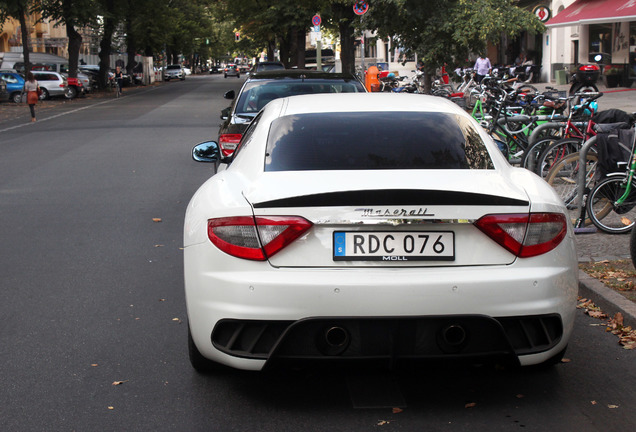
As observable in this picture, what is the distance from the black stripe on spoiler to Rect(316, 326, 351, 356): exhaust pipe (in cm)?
56

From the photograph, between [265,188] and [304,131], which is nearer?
[265,188]

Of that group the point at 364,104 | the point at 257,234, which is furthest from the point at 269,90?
the point at 257,234

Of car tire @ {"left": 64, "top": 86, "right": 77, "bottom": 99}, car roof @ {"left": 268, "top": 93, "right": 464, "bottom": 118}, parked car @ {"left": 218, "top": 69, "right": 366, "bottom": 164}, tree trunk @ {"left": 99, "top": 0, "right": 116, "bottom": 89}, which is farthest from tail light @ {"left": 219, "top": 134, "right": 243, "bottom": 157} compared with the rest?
tree trunk @ {"left": 99, "top": 0, "right": 116, "bottom": 89}

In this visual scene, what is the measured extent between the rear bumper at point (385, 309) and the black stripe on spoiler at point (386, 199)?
11.4 inches

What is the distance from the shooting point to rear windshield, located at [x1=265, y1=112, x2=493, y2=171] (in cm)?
452

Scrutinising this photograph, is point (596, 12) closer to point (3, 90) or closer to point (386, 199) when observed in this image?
A: point (3, 90)

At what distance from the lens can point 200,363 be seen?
183 inches

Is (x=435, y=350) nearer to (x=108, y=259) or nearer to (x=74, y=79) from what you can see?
(x=108, y=259)

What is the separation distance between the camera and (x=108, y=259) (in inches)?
308

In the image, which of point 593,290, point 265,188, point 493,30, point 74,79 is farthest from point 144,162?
point 74,79

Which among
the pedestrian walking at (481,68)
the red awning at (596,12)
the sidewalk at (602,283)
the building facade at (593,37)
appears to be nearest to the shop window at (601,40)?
the building facade at (593,37)

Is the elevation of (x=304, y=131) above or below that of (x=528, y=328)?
above

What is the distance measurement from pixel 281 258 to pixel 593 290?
3170 millimetres

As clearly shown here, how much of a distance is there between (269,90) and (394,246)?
22.9 ft
